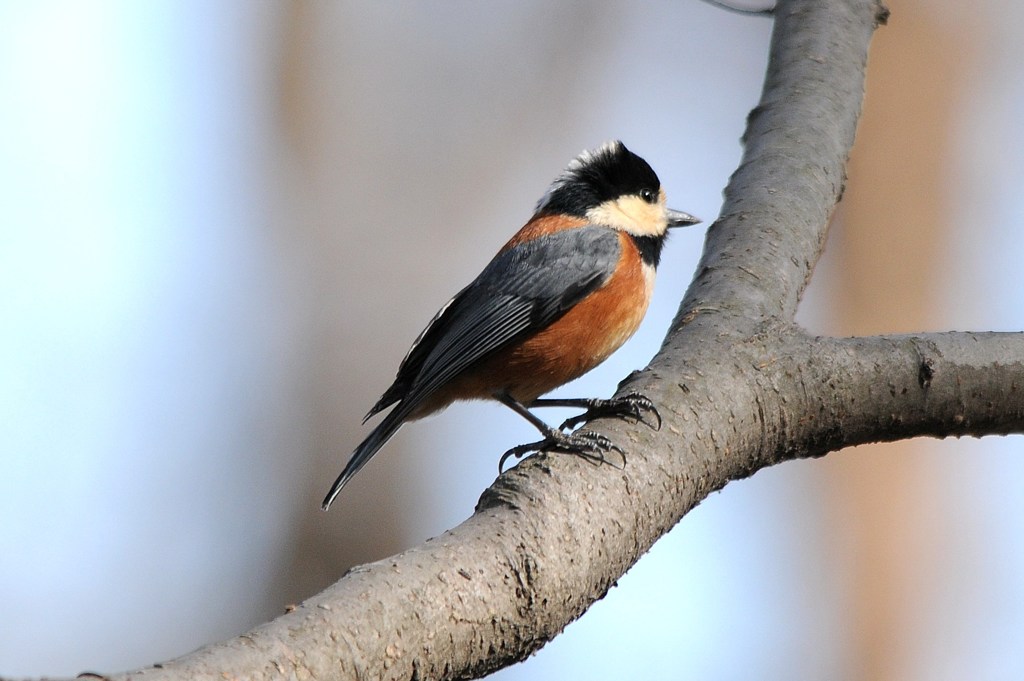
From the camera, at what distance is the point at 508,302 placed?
391 centimetres

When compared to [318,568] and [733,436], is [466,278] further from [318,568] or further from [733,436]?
[733,436]

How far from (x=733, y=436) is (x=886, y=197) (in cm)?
650

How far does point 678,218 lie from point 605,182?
1.23 feet

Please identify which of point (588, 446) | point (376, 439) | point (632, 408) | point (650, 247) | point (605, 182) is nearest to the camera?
point (588, 446)

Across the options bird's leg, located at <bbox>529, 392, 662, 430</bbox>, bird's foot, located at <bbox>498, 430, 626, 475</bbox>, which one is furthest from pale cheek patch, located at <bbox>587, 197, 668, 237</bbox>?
bird's foot, located at <bbox>498, 430, 626, 475</bbox>

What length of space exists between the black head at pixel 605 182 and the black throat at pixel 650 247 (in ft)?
0.70

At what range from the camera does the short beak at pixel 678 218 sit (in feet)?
14.8

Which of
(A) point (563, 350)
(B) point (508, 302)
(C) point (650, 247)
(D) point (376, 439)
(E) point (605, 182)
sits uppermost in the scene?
(E) point (605, 182)

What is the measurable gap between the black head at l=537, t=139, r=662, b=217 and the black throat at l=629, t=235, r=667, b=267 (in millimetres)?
213

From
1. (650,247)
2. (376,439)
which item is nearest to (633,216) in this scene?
(650,247)

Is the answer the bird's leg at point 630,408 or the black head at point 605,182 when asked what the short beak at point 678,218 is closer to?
the black head at point 605,182

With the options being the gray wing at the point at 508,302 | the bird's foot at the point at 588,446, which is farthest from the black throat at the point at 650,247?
the bird's foot at the point at 588,446

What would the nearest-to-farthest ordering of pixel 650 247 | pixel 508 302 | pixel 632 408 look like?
pixel 632 408 < pixel 508 302 < pixel 650 247

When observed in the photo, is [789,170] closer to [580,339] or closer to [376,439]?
[580,339]
